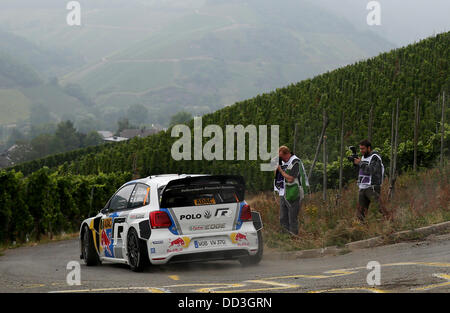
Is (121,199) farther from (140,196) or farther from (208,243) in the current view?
(208,243)

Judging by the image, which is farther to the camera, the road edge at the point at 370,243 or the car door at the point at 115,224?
the road edge at the point at 370,243

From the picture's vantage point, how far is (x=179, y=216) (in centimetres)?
1099

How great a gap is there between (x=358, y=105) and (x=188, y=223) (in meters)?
22.0

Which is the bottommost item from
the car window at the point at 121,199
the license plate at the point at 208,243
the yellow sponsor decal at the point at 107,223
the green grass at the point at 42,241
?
the green grass at the point at 42,241

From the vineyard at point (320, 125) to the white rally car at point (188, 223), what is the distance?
406 inches

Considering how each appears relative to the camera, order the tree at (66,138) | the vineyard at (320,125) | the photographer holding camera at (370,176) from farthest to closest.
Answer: the tree at (66,138)
the vineyard at (320,125)
the photographer holding camera at (370,176)

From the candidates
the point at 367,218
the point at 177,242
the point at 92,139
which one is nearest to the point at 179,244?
the point at 177,242

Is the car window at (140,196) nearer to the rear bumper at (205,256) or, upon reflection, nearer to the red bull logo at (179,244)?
the red bull logo at (179,244)

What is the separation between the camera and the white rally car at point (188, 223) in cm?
1088

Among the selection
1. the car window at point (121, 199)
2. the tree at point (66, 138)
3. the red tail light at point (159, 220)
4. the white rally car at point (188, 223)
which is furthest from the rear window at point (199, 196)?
the tree at point (66, 138)

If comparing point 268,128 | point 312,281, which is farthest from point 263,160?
point 312,281

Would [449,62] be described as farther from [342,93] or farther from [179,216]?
[179,216]

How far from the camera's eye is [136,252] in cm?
1124
